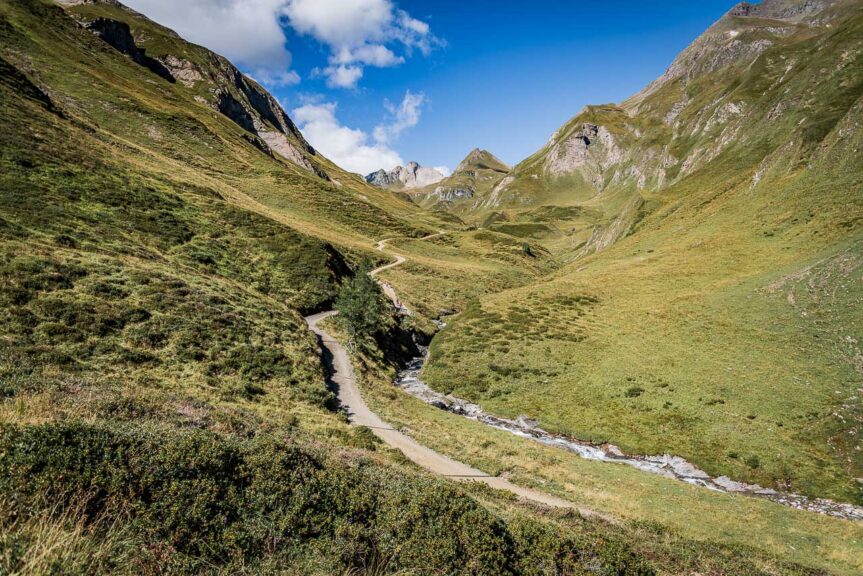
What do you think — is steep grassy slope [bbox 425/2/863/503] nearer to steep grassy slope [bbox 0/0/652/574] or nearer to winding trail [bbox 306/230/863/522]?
winding trail [bbox 306/230/863/522]

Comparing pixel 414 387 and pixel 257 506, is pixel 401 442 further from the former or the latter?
pixel 414 387

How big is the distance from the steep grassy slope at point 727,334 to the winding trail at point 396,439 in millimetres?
12213

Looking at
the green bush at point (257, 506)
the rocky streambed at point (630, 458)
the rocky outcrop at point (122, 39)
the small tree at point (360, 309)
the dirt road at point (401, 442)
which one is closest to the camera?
the green bush at point (257, 506)

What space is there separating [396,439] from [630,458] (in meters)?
19.2

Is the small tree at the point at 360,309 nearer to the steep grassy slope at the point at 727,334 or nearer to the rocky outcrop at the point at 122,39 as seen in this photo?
the steep grassy slope at the point at 727,334

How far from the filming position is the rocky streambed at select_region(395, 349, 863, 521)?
23.9 meters

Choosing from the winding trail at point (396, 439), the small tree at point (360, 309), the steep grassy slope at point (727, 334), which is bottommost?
the winding trail at point (396, 439)

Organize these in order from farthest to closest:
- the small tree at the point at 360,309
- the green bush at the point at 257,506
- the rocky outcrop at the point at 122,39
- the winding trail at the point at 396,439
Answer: the rocky outcrop at the point at 122,39 → the small tree at the point at 360,309 → the winding trail at the point at 396,439 → the green bush at the point at 257,506

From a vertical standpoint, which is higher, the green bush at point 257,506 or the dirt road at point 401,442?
the green bush at point 257,506

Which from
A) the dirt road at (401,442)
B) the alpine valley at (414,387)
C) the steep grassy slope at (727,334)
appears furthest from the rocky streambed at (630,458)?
the dirt road at (401,442)

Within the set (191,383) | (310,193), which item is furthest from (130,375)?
(310,193)

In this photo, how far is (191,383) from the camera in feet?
78.8

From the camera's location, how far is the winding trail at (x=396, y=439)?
2109cm

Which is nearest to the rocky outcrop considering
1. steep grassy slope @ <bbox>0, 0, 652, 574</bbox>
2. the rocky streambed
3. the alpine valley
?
the alpine valley
